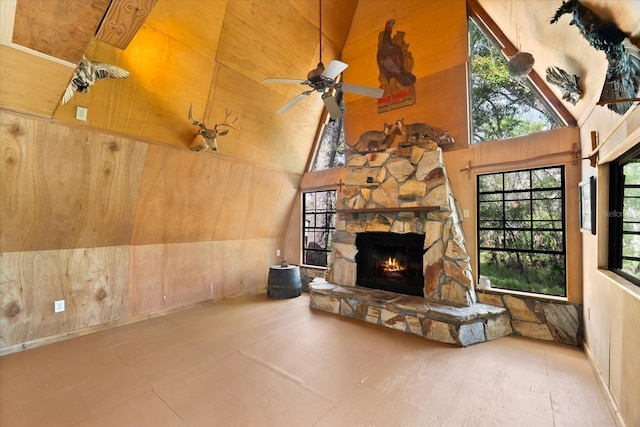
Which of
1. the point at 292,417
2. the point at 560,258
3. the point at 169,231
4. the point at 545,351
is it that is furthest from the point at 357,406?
the point at 169,231

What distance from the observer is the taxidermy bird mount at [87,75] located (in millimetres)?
2607

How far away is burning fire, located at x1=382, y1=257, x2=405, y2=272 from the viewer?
4.29 meters

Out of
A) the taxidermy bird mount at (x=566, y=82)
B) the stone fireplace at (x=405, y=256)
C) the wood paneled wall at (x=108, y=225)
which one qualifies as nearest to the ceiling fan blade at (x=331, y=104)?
the stone fireplace at (x=405, y=256)

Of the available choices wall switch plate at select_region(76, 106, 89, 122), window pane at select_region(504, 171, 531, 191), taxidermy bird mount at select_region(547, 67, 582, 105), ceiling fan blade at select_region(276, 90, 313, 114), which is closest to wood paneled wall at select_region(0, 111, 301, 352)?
wall switch plate at select_region(76, 106, 89, 122)

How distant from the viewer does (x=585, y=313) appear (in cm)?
305

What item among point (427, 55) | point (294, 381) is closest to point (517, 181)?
point (427, 55)

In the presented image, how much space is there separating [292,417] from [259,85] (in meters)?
4.17

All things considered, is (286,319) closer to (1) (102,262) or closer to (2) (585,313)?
(1) (102,262)

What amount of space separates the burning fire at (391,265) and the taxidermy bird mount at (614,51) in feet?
9.59

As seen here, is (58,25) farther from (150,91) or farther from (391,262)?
(391,262)

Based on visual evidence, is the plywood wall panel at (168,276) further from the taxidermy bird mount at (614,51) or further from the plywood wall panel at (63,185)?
the taxidermy bird mount at (614,51)

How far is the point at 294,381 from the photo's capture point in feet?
8.14

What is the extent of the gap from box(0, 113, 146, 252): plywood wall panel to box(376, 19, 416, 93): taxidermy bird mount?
390cm

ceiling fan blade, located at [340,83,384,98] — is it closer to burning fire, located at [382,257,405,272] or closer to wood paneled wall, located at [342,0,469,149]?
wood paneled wall, located at [342,0,469,149]
